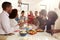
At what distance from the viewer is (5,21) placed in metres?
1.40

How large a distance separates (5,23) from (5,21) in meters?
0.02

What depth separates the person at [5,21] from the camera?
140cm

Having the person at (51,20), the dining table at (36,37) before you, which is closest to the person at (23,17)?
the dining table at (36,37)

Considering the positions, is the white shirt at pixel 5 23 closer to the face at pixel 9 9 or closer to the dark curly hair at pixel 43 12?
the face at pixel 9 9

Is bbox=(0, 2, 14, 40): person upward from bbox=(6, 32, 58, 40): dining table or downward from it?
upward

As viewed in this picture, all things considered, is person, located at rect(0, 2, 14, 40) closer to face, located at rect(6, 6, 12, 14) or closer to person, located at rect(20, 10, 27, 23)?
face, located at rect(6, 6, 12, 14)

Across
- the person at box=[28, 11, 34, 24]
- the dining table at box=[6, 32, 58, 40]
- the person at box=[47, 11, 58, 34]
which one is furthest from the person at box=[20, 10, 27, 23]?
the person at box=[47, 11, 58, 34]

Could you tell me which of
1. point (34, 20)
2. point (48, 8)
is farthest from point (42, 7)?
point (34, 20)

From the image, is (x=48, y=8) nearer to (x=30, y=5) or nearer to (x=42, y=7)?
(x=42, y=7)

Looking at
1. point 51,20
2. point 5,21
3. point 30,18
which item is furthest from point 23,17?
point 51,20

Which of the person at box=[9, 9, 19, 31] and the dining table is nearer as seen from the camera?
the dining table

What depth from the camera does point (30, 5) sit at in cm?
144

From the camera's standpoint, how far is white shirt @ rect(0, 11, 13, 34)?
1400 millimetres

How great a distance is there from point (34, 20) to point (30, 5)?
17cm
